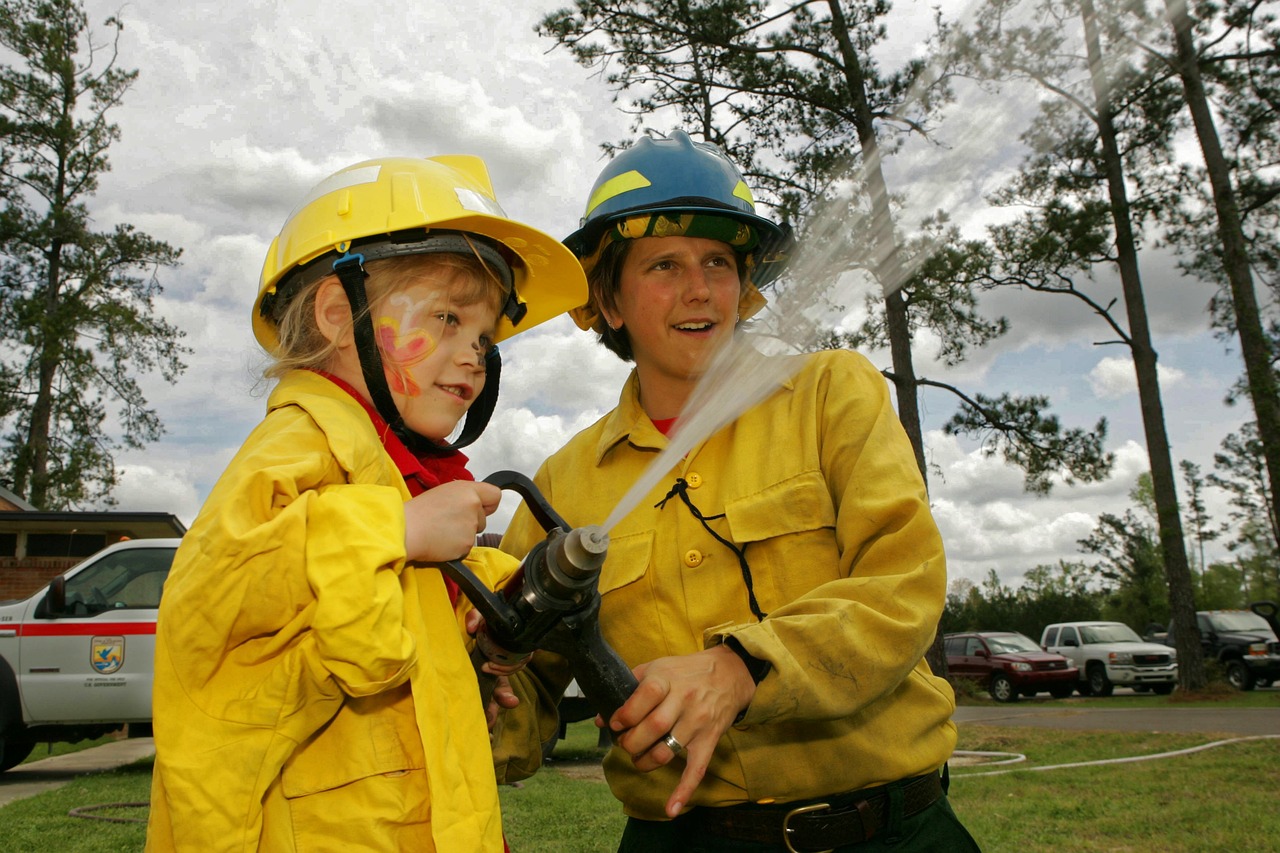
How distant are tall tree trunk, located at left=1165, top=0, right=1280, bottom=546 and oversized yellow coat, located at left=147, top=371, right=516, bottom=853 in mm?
17815

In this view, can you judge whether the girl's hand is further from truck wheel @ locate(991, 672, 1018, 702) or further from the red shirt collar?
truck wheel @ locate(991, 672, 1018, 702)

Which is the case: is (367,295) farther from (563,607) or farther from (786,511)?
(786,511)

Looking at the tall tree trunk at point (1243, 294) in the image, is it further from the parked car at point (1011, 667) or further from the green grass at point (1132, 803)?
the parked car at point (1011, 667)

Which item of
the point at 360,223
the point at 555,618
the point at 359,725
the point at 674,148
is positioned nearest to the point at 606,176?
the point at 674,148

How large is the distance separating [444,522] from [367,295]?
26.9 inches

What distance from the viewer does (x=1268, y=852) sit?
525 centimetres

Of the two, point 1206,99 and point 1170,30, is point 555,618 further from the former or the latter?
point 1206,99

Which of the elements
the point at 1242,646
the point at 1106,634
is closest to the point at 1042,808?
the point at 1242,646

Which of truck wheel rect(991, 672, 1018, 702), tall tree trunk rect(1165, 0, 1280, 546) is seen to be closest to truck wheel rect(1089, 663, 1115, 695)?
truck wheel rect(991, 672, 1018, 702)

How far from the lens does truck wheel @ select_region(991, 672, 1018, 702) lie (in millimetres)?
25172

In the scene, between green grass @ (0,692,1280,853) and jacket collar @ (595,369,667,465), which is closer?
jacket collar @ (595,369,667,465)

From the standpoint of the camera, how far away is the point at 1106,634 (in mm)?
26922

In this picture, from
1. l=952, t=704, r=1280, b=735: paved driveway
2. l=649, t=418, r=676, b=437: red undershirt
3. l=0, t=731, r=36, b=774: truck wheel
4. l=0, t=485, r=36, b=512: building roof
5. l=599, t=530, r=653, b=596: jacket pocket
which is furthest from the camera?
l=0, t=485, r=36, b=512: building roof

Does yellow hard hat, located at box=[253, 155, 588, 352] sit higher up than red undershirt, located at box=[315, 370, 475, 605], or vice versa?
yellow hard hat, located at box=[253, 155, 588, 352]
